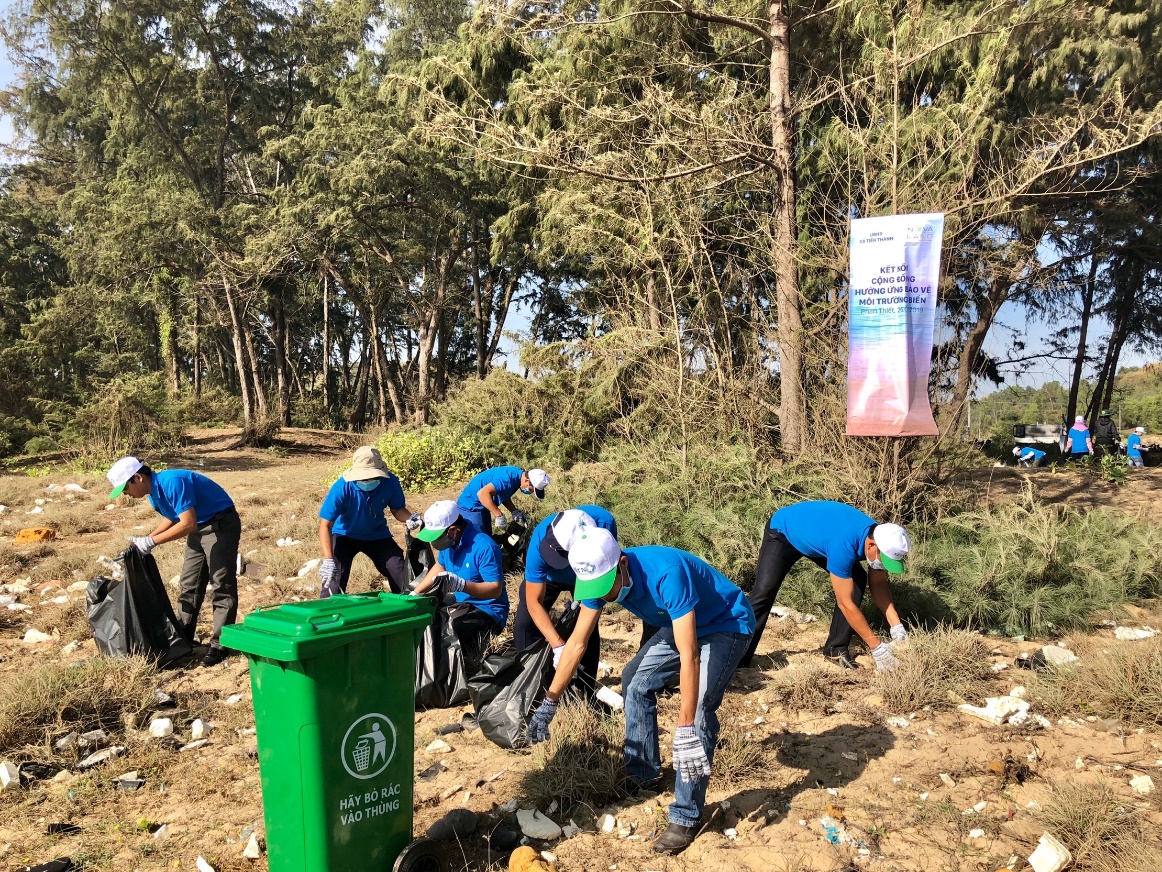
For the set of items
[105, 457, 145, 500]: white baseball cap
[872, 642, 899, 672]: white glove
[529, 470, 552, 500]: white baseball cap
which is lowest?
[872, 642, 899, 672]: white glove

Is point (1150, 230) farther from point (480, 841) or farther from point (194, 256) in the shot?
point (194, 256)

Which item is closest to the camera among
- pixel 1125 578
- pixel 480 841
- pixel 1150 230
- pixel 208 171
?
pixel 480 841

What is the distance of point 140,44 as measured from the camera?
23.3 metres

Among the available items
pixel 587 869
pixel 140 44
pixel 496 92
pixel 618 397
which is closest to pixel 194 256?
pixel 140 44

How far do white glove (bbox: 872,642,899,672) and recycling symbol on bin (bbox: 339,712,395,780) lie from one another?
9.96ft

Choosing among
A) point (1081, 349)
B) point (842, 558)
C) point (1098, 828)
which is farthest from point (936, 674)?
point (1081, 349)

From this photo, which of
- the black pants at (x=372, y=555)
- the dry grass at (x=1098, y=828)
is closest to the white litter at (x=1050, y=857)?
the dry grass at (x=1098, y=828)

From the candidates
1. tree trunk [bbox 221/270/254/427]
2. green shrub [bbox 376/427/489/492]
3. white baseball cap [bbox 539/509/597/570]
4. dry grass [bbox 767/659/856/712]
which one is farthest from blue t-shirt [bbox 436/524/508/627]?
tree trunk [bbox 221/270/254/427]

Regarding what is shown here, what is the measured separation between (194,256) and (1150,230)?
841 inches

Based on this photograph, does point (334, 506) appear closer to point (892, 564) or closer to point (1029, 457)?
point (892, 564)

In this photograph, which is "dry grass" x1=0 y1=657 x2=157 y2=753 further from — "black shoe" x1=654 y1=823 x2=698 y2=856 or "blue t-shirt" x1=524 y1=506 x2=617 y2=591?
"black shoe" x1=654 y1=823 x2=698 y2=856

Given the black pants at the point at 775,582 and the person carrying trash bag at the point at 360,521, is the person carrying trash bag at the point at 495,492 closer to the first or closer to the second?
the person carrying trash bag at the point at 360,521

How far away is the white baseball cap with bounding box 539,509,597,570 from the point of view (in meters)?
3.91

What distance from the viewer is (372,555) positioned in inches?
239
